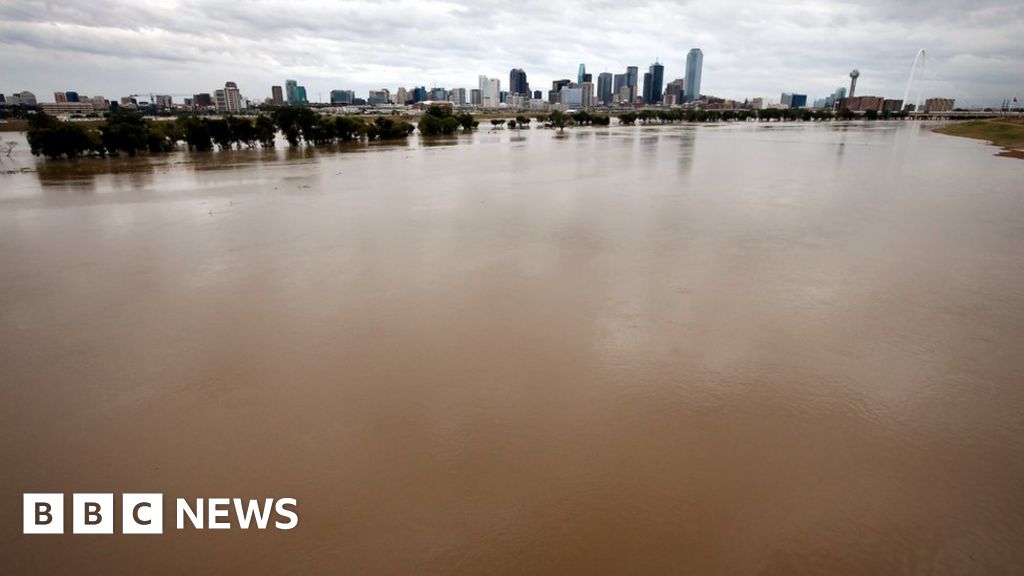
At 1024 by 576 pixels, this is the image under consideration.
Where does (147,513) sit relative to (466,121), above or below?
below

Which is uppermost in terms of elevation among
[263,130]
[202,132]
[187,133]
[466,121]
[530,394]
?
[466,121]

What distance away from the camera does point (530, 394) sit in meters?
8.39

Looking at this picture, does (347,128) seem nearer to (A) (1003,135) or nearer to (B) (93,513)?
(B) (93,513)

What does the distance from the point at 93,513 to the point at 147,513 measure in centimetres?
68

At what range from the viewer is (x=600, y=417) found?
25.5 feet

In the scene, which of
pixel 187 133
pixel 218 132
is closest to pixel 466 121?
pixel 218 132

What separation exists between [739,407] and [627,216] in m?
13.5

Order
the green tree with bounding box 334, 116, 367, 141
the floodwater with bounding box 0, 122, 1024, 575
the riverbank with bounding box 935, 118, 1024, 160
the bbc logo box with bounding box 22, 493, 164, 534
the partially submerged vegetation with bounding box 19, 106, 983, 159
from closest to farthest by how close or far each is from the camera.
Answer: the floodwater with bounding box 0, 122, 1024, 575 → the bbc logo box with bounding box 22, 493, 164, 534 → the partially submerged vegetation with bounding box 19, 106, 983, 159 → the riverbank with bounding box 935, 118, 1024, 160 → the green tree with bounding box 334, 116, 367, 141

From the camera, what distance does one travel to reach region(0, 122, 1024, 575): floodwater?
571 centimetres

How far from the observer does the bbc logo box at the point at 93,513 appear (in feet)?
19.2

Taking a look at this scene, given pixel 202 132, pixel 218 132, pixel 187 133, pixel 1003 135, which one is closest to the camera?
pixel 187 133

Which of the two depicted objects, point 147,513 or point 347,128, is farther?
point 347,128

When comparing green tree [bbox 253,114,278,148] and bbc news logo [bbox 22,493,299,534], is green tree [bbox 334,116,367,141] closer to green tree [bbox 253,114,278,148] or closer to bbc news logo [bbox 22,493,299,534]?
green tree [bbox 253,114,278,148]

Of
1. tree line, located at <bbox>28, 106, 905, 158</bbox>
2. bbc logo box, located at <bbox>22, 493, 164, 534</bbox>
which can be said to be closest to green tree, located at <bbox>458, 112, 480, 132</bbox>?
tree line, located at <bbox>28, 106, 905, 158</bbox>
